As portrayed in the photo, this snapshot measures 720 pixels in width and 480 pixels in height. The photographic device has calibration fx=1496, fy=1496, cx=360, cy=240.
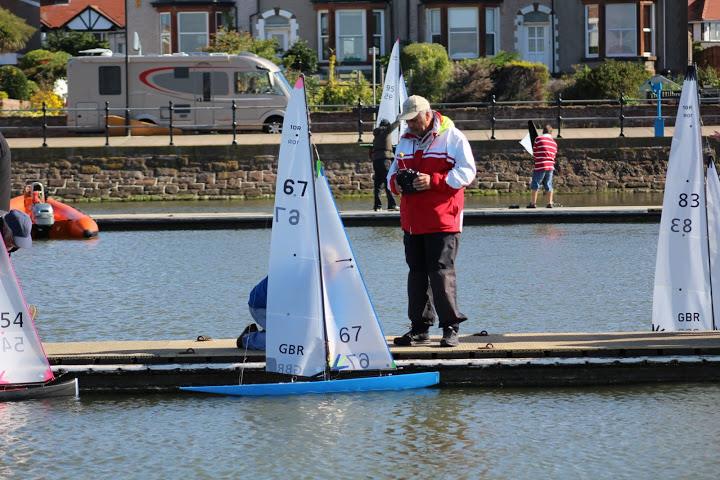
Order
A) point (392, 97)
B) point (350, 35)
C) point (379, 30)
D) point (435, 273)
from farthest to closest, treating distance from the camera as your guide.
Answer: point (379, 30) → point (350, 35) → point (392, 97) → point (435, 273)

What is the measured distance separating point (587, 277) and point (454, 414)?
7656mm

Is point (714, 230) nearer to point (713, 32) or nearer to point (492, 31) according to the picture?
point (492, 31)

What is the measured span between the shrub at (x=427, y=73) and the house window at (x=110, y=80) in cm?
928

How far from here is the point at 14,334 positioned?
10305mm

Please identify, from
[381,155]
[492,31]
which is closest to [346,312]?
[381,155]

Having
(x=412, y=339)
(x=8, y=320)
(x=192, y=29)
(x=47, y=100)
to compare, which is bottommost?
(x=412, y=339)

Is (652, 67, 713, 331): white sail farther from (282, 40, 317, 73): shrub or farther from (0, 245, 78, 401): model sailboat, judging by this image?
(282, 40, 317, 73): shrub

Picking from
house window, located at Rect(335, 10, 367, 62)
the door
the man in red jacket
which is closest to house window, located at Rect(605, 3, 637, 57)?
the door

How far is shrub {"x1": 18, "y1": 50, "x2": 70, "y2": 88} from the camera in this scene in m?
54.7

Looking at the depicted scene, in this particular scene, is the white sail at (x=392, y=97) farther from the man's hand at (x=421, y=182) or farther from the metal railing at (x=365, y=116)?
the man's hand at (x=421, y=182)

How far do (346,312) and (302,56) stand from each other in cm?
4068

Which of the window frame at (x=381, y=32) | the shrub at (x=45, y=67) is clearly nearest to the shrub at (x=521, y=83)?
the window frame at (x=381, y=32)

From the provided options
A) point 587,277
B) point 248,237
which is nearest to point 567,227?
point 248,237

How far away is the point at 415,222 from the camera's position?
11016mm
